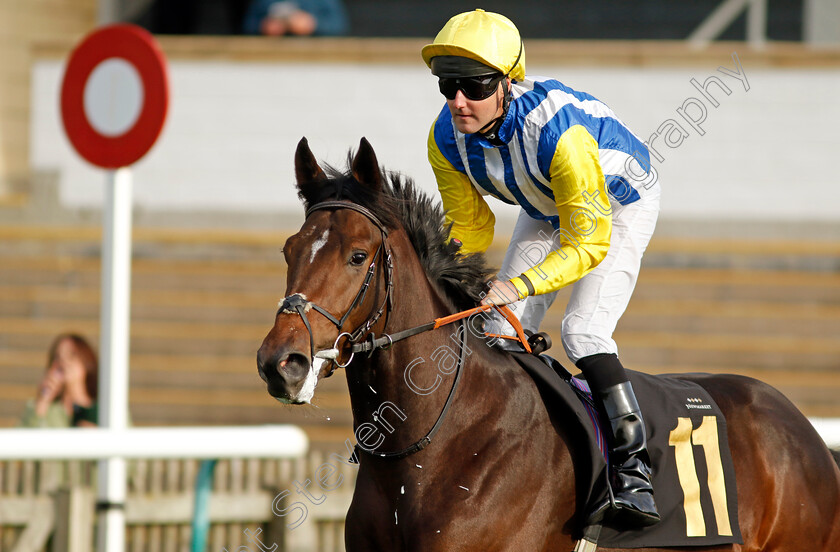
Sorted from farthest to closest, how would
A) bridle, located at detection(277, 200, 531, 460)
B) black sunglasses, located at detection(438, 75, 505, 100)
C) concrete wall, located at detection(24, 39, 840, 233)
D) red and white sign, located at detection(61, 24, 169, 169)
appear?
1. concrete wall, located at detection(24, 39, 840, 233)
2. red and white sign, located at detection(61, 24, 169, 169)
3. black sunglasses, located at detection(438, 75, 505, 100)
4. bridle, located at detection(277, 200, 531, 460)

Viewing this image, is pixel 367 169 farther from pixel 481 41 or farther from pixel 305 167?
pixel 481 41

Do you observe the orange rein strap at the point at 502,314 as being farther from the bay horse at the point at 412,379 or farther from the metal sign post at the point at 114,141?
the metal sign post at the point at 114,141

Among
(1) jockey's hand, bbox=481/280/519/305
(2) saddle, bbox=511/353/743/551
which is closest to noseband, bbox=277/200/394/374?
(1) jockey's hand, bbox=481/280/519/305

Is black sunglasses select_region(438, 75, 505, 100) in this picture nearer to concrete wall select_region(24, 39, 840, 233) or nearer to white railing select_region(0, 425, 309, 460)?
white railing select_region(0, 425, 309, 460)

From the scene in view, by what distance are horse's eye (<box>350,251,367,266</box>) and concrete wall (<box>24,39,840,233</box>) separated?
6.09 meters

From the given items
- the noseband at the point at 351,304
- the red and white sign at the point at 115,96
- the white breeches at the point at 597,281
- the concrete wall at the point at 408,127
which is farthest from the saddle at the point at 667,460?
the concrete wall at the point at 408,127

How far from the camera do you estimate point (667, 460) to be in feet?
11.3

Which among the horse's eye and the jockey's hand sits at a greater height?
the horse's eye

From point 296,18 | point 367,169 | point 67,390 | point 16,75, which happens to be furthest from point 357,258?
point 16,75

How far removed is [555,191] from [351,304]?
32.6 inches

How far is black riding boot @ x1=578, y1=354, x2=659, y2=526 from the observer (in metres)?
3.21

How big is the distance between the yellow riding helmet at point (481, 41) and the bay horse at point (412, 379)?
17.1 inches

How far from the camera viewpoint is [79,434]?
4.02 metres

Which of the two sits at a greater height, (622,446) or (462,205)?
(462,205)
